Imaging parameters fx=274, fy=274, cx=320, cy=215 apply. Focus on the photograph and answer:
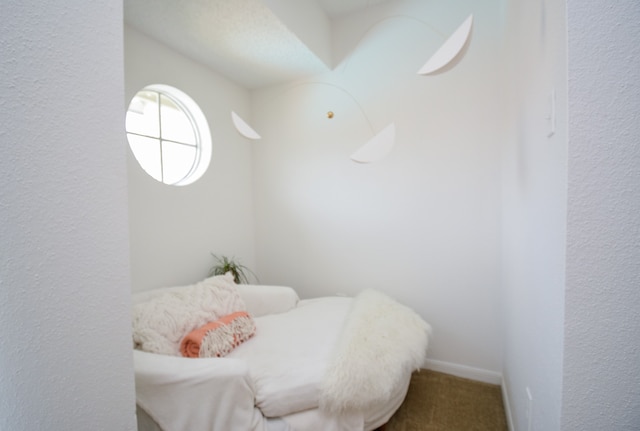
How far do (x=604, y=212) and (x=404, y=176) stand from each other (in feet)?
5.35

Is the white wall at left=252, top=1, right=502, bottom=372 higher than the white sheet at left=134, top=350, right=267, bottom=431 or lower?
higher

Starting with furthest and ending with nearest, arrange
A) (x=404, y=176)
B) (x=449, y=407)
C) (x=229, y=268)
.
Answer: (x=229, y=268) → (x=404, y=176) → (x=449, y=407)

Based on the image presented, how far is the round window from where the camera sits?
205 cm

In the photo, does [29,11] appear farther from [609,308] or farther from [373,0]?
[373,0]

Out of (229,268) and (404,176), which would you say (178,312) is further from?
(404,176)

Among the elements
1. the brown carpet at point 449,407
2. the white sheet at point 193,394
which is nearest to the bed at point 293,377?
the white sheet at point 193,394

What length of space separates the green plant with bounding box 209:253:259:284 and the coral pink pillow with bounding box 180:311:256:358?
0.58 metres

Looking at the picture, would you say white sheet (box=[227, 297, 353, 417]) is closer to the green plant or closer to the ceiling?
the green plant

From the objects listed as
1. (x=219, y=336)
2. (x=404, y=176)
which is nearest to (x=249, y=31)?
(x=404, y=176)

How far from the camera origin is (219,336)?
158cm

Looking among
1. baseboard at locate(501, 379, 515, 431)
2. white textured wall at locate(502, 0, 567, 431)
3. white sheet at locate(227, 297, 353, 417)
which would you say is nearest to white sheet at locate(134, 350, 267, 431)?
white sheet at locate(227, 297, 353, 417)

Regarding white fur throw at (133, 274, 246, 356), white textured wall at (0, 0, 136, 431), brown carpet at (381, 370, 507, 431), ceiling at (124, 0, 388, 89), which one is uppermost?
ceiling at (124, 0, 388, 89)

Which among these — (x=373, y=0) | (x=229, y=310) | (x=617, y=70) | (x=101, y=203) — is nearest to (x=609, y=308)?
(x=617, y=70)

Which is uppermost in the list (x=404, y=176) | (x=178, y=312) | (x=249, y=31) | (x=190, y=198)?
(x=249, y=31)
